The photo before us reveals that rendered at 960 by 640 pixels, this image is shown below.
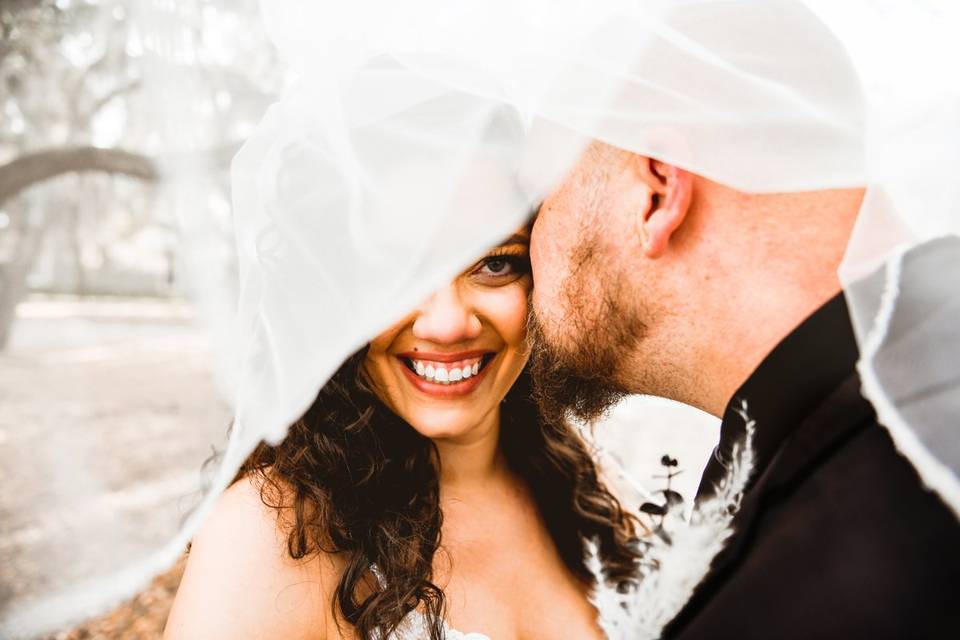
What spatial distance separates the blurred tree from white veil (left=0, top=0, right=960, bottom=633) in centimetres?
144

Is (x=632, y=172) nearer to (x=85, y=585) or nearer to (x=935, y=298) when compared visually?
(x=935, y=298)

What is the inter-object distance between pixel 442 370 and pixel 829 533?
4.02 feet

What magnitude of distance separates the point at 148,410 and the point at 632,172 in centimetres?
1235

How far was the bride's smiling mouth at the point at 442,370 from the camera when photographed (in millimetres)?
1988

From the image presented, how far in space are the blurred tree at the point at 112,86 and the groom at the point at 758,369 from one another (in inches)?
76.7

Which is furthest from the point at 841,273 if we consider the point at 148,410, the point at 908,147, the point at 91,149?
the point at 148,410

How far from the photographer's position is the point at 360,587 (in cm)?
195

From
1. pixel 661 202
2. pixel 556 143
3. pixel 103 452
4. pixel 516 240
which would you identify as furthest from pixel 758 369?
pixel 103 452

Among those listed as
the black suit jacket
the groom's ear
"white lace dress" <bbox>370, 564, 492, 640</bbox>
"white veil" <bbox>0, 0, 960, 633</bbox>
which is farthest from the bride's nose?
the black suit jacket

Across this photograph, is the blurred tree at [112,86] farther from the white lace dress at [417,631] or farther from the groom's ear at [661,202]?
Answer: the white lace dress at [417,631]

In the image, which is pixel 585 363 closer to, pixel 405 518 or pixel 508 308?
pixel 508 308

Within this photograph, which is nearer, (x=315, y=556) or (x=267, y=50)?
(x=315, y=556)

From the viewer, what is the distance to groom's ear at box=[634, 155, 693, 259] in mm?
1384

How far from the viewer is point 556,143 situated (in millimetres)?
1443
